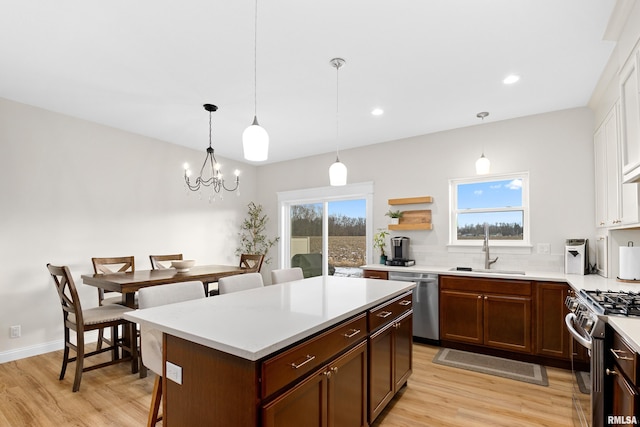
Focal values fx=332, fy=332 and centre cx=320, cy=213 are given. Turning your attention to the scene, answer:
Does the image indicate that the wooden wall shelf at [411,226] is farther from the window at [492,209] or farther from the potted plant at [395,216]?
→ the window at [492,209]

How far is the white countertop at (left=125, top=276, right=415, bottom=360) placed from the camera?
136 centimetres

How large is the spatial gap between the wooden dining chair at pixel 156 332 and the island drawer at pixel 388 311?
1.20 m

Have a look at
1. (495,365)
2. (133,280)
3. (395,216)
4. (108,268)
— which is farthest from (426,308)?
(108,268)

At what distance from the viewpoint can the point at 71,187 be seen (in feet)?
13.0

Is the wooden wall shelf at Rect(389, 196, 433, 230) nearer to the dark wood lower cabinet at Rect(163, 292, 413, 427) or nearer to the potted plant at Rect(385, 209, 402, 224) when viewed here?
the potted plant at Rect(385, 209, 402, 224)

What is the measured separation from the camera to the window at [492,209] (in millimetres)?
4039

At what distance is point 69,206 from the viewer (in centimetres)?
393

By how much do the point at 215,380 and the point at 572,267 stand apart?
370cm

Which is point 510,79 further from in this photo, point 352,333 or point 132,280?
point 132,280

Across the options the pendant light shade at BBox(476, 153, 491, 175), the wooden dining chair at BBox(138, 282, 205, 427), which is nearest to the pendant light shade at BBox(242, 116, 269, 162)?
the wooden dining chair at BBox(138, 282, 205, 427)

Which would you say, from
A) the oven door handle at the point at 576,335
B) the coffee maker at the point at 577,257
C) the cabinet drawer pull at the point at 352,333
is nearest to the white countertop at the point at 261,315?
the cabinet drawer pull at the point at 352,333

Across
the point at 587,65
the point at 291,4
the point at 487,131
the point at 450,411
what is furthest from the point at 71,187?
the point at 587,65

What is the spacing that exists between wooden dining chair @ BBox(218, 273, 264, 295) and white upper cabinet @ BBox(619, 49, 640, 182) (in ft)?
8.87

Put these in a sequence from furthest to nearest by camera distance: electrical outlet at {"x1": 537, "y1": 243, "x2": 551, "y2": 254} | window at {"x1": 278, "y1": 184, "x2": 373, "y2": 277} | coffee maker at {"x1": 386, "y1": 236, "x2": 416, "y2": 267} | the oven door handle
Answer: window at {"x1": 278, "y1": 184, "x2": 373, "y2": 277} < coffee maker at {"x1": 386, "y1": 236, "x2": 416, "y2": 267} < electrical outlet at {"x1": 537, "y1": 243, "x2": 551, "y2": 254} < the oven door handle
